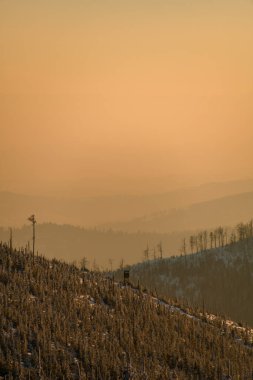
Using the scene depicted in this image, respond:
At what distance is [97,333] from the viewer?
196 feet

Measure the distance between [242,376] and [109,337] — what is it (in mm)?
12150

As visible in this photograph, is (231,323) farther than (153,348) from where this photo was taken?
Yes

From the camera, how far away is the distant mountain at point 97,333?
5253 cm

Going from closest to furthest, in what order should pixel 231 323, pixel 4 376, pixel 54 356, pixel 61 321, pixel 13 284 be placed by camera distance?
pixel 4 376, pixel 54 356, pixel 61 321, pixel 13 284, pixel 231 323

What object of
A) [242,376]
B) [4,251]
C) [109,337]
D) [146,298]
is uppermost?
[4,251]

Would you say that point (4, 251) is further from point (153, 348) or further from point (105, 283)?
point (153, 348)

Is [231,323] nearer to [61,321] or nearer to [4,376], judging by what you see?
[61,321]

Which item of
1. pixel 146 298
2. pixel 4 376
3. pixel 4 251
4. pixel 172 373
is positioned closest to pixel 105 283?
pixel 146 298

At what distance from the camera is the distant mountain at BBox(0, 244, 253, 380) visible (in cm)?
5253

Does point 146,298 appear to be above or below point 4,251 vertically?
below

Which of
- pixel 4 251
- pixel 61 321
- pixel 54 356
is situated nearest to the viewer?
pixel 54 356

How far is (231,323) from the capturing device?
85.9 meters

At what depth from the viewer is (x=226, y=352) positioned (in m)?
66.3

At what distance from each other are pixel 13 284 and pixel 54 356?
15.3m
